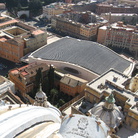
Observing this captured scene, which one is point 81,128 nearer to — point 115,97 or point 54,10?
point 115,97

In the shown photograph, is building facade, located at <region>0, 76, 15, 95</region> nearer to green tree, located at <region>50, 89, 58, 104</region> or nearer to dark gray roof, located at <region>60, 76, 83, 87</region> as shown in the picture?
green tree, located at <region>50, 89, 58, 104</region>

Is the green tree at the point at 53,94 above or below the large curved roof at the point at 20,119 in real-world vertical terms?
below

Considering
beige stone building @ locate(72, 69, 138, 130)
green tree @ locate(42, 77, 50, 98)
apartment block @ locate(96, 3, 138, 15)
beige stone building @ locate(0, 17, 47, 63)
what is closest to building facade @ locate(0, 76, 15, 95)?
green tree @ locate(42, 77, 50, 98)

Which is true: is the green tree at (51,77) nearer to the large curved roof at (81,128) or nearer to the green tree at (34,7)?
the large curved roof at (81,128)

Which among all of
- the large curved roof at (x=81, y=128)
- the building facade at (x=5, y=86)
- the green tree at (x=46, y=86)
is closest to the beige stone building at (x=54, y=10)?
the green tree at (x=46, y=86)

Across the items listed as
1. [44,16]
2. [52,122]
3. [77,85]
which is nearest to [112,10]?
[44,16]

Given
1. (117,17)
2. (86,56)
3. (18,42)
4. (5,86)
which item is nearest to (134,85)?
(86,56)

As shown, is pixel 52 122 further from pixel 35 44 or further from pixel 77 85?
pixel 35 44
